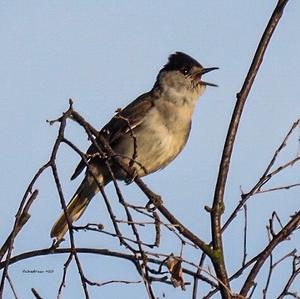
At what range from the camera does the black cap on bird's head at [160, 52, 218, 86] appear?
873 centimetres

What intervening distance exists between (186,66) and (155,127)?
106cm

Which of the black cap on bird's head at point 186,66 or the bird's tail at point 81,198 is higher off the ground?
the black cap on bird's head at point 186,66

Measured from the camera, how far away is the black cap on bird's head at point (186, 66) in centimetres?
873

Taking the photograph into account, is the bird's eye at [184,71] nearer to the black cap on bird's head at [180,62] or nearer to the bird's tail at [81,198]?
the black cap on bird's head at [180,62]

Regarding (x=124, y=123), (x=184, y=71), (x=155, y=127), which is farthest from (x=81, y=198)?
(x=184, y=71)

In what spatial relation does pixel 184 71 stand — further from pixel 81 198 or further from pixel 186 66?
pixel 81 198

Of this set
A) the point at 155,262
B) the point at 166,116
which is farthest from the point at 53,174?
the point at 166,116

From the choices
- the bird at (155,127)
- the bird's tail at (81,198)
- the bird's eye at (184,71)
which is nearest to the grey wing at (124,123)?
the bird at (155,127)

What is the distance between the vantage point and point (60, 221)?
25.1ft

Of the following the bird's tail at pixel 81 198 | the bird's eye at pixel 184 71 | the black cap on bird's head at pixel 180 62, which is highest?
the black cap on bird's head at pixel 180 62

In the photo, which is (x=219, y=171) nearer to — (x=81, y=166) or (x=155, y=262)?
(x=155, y=262)

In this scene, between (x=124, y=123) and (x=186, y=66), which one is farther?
(x=186, y=66)

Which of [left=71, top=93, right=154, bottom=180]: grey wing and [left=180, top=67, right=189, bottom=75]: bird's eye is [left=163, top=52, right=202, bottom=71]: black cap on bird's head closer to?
[left=180, top=67, right=189, bottom=75]: bird's eye

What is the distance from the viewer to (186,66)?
8.90m
